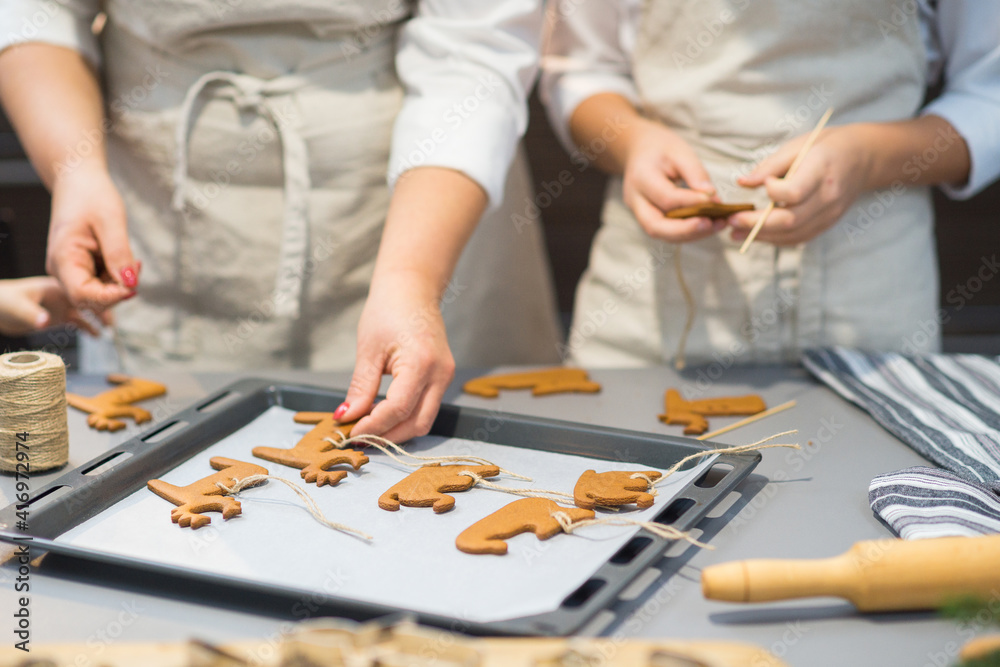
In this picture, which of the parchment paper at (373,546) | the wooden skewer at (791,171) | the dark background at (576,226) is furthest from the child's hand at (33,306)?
the dark background at (576,226)

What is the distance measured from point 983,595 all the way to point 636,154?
0.66m

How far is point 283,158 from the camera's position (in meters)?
1.16

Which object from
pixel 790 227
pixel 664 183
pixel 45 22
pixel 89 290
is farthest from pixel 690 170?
pixel 45 22

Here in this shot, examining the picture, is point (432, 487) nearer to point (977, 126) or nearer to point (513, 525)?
point (513, 525)

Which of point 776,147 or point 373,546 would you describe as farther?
point 776,147

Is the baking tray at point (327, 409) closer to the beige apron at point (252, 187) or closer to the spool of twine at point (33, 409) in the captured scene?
the spool of twine at point (33, 409)

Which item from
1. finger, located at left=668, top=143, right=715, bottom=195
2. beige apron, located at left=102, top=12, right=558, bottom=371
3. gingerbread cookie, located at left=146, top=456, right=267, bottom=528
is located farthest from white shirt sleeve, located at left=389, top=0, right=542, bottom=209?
gingerbread cookie, located at left=146, top=456, right=267, bottom=528

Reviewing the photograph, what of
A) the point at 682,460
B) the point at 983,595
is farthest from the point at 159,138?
the point at 983,595

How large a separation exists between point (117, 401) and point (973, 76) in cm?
114

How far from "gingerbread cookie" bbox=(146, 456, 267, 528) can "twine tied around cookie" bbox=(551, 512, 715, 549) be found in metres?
0.27

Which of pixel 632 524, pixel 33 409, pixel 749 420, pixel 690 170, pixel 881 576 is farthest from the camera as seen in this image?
pixel 690 170

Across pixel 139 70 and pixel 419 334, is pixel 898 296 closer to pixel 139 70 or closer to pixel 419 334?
pixel 419 334

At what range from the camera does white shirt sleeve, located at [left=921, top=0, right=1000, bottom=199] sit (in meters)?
1.05

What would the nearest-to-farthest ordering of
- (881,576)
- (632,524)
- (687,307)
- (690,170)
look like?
1. (881,576)
2. (632,524)
3. (690,170)
4. (687,307)
